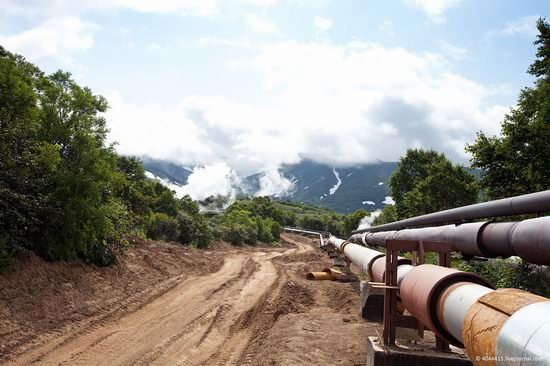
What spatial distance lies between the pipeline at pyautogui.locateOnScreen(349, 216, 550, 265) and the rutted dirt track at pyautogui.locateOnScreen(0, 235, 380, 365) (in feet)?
10.1

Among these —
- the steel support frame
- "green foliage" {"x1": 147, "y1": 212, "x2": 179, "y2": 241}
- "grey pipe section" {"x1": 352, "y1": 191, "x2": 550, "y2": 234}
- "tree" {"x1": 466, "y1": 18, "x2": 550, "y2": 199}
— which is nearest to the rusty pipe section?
the steel support frame

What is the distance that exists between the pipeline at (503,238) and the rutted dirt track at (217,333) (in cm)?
308

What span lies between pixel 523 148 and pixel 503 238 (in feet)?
58.8

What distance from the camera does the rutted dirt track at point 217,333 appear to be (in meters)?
9.38

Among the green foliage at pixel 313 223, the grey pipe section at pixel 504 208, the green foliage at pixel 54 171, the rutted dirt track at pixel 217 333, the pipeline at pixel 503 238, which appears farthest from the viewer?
the green foliage at pixel 313 223

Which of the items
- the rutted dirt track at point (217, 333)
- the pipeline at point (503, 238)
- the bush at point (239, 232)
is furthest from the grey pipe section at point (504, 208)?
the bush at point (239, 232)

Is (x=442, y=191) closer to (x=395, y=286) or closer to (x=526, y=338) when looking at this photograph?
(x=395, y=286)

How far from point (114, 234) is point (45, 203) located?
16.2 ft

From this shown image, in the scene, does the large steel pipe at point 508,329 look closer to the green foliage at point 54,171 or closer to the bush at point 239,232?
the green foliage at point 54,171

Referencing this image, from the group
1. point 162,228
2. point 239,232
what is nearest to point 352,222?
point 239,232

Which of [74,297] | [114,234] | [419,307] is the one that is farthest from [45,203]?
[419,307]

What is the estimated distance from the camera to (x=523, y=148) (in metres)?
23.1

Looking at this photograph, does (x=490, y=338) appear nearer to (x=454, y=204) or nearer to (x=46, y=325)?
(x=46, y=325)

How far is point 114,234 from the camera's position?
19.9 metres
